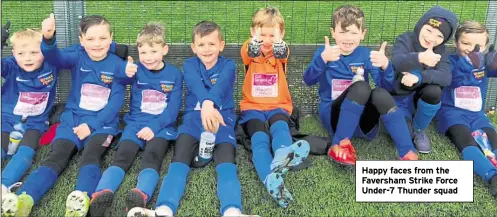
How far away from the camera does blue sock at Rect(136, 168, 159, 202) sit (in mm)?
3658

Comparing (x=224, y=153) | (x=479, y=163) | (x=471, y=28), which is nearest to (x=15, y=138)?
(x=224, y=153)

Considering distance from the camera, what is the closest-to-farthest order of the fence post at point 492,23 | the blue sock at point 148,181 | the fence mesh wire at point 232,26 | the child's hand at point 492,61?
the blue sock at point 148,181 → the child's hand at point 492,61 → the fence mesh wire at point 232,26 → the fence post at point 492,23

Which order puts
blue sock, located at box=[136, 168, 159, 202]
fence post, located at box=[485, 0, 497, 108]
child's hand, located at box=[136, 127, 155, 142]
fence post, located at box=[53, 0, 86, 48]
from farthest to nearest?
fence post, located at box=[485, 0, 497, 108], fence post, located at box=[53, 0, 86, 48], child's hand, located at box=[136, 127, 155, 142], blue sock, located at box=[136, 168, 159, 202]

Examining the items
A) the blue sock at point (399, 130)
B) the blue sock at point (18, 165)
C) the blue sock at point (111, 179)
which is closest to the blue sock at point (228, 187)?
the blue sock at point (111, 179)

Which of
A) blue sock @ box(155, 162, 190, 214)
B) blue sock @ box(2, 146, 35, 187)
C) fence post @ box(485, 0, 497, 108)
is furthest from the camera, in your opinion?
fence post @ box(485, 0, 497, 108)

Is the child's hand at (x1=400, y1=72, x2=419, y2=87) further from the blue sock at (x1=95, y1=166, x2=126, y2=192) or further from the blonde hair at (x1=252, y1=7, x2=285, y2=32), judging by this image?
the blue sock at (x1=95, y1=166, x2=126, y2=192)

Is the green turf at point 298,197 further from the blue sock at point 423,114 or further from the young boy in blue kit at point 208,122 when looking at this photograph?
A: the blue sock at point 423,114

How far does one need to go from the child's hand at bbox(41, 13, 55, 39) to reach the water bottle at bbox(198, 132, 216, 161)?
122 cm

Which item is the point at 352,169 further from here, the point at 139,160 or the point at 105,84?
the point at 105,84

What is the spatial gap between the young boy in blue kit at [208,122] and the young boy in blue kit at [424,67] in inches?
48.7

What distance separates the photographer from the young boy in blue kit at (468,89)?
4.28 meters

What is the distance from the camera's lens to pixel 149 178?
3.74 m

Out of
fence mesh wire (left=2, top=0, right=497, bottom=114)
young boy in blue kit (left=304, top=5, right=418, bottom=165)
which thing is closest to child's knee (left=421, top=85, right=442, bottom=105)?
young boy in blue kit (left=304, top=5, right=418, bottom=165)

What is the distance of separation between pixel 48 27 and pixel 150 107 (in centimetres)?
88
